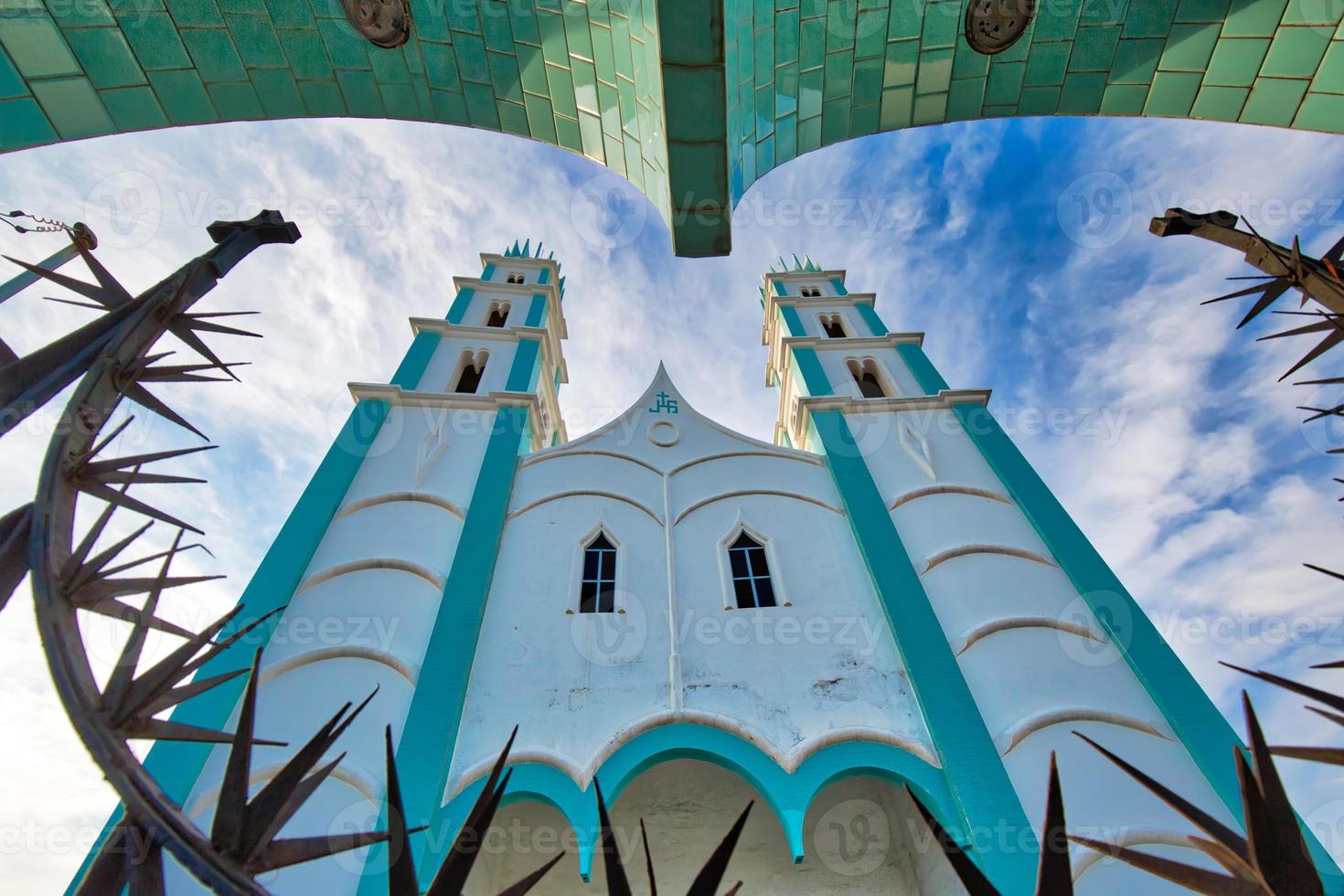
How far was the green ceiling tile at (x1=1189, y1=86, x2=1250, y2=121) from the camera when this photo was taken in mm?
8078

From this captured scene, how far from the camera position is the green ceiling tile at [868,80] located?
8863 mm

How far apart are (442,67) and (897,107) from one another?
5713mm

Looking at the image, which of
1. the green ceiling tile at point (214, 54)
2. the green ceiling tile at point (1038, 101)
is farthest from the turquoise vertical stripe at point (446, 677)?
the green ceiling tile at point (1038, 101)

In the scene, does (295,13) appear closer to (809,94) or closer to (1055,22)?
(809,94)

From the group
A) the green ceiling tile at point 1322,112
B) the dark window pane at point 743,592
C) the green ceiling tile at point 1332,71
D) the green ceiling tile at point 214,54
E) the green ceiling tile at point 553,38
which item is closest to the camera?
the green ceiling tile at point 1332,71

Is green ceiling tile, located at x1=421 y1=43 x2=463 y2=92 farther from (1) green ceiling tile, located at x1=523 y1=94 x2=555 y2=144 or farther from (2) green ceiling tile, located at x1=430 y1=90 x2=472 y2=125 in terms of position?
(1) green ceiling tile, located at x1=523 y1=94 x2=555 y2=144

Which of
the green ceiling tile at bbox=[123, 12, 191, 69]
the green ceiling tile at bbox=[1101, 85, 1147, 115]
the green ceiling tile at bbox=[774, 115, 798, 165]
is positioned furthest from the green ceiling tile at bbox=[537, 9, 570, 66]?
the green ceiling tile at bbox=[1101, 85, 1147, 115]

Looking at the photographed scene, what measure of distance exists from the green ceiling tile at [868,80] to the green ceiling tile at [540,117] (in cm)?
386

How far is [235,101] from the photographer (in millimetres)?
8469

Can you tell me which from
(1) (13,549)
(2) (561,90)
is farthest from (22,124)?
(1) (13,549)

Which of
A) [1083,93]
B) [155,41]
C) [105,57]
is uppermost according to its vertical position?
[1083,93]

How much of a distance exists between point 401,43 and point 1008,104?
7425mm

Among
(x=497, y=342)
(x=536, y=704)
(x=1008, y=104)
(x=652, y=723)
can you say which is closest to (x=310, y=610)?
(x=536, y=704)

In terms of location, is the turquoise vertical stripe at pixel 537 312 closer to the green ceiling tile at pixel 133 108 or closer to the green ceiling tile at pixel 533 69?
the green ceiling tile at pixel 533 69
